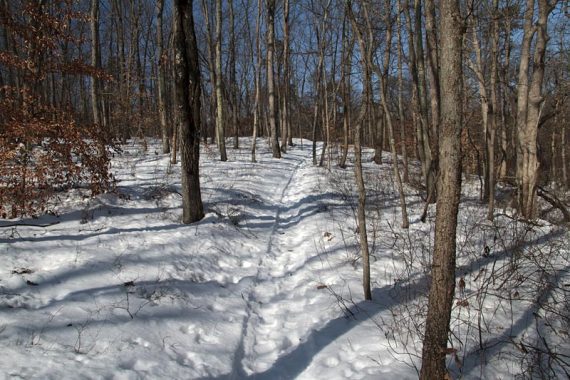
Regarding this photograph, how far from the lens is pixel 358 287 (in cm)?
538

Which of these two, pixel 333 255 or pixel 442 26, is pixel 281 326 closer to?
pixel 333 255

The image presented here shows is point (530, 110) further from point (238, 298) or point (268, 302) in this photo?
point (238, 298)

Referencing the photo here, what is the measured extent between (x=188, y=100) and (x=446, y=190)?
565 centimetres

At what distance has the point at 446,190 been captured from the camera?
2812 mm

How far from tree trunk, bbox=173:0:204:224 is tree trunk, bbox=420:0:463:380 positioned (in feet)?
17.6

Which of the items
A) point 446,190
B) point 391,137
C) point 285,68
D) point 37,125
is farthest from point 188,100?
point 285,68

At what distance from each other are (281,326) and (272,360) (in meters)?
0.69

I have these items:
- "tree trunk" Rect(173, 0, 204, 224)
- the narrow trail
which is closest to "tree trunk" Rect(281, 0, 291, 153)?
"tree trunk" Rect(173, 0, 204, 224)

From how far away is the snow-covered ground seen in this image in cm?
351

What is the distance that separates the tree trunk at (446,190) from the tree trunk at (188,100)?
5379 mm

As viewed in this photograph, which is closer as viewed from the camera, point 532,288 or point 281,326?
point 281,326

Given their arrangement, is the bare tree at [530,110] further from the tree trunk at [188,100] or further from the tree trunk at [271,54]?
the tree trunk at [271,54]

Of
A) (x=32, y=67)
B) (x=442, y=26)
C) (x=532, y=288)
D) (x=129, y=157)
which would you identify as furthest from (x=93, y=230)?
(x=129, y=157)

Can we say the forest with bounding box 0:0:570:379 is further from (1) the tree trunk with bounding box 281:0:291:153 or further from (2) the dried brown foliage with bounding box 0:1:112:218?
(1) the tree trunk with bounding box 281:0:291:153
